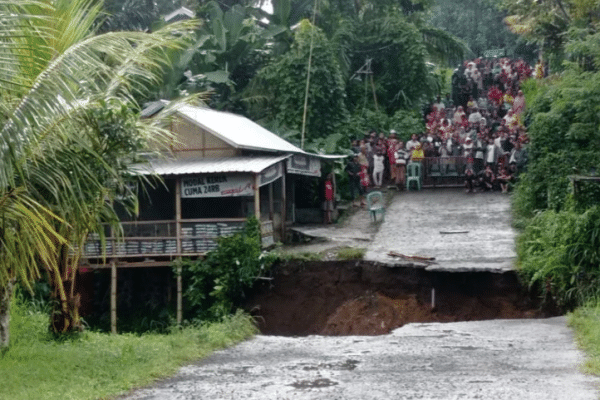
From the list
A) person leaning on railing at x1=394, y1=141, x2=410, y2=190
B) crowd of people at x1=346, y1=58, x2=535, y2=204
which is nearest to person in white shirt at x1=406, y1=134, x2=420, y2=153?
crowd of people at x1=346, y1=58, x2=535, y2=204

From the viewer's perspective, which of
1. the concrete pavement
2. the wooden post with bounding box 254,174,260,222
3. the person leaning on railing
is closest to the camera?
the concrete pavement

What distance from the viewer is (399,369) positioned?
41.4 feet

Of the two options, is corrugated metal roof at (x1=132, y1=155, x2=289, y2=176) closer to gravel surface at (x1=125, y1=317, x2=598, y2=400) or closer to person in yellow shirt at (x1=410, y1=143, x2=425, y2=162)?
person in yellow shirt at (x1=410, y1=143, x2=425, y2=162)

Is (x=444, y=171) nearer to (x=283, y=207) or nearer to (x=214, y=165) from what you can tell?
(x=283, y=207)

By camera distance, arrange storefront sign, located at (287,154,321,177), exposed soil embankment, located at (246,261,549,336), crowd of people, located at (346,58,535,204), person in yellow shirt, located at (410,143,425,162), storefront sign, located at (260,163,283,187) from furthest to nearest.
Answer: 1. person in yellow shirt, located at (410,143,425,162)
2. crowd of people, located at (346,58,535,204)
3. storefront sign, located at (287,154,321,177)
4. storefront sign, located at (260,163,283,187)
5. exposed soil embankment, located at (246,261,549,336)

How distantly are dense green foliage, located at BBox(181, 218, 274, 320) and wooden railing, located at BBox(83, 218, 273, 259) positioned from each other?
28 centimetres

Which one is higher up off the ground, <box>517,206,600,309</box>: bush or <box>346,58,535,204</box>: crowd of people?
<box>346,58,535,204</box>: crowd of people

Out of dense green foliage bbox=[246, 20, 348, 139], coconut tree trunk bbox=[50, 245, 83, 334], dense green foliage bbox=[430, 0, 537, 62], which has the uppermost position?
dense green foliage bbox=[430, 0, 537, 62]

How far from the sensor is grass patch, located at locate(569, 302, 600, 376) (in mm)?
12102

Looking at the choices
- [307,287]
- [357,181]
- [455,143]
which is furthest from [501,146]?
[307,287]

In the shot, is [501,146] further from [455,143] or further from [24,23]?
[24,23]

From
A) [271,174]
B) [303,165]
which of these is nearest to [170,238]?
[271,174]

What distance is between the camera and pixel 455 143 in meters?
31.6

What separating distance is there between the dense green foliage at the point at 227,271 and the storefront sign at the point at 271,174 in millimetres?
1336
